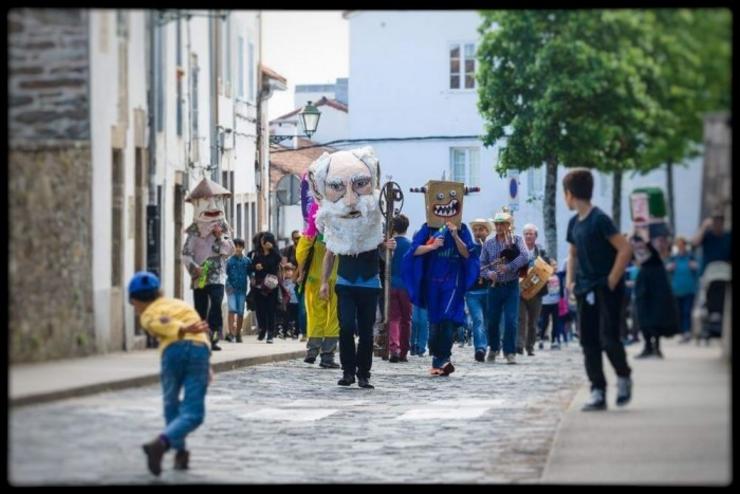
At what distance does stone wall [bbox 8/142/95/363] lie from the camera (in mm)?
11961

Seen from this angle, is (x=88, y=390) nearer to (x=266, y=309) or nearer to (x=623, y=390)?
(x=623, y=390)

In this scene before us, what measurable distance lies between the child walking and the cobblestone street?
53 millimetres

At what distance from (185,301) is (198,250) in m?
0.18

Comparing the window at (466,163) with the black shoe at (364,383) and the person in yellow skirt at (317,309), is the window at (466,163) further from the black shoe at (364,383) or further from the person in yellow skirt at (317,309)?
the black shoe at (364,383)

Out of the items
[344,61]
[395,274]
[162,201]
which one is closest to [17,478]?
[162,201]

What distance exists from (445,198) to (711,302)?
5.13ft

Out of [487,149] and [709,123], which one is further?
[487,149]

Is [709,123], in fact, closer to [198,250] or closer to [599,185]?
[599,185]

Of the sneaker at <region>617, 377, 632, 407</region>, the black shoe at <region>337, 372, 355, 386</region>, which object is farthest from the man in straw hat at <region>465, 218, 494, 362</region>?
the sneaker at <region>617, 377, 632, 407</region>

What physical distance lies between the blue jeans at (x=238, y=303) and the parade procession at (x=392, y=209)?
1.3 inches

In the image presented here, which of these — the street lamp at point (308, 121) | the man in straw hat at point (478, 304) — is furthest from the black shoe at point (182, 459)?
the man in straw hat at point (478, 304)

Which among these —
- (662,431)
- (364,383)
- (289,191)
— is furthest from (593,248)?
(364,383)

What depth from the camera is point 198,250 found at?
521 inches

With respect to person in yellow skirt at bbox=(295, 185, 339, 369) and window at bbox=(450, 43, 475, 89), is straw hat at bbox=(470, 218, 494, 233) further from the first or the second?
person in yellow skirt at bbox=(295, 185, 339, 369)
